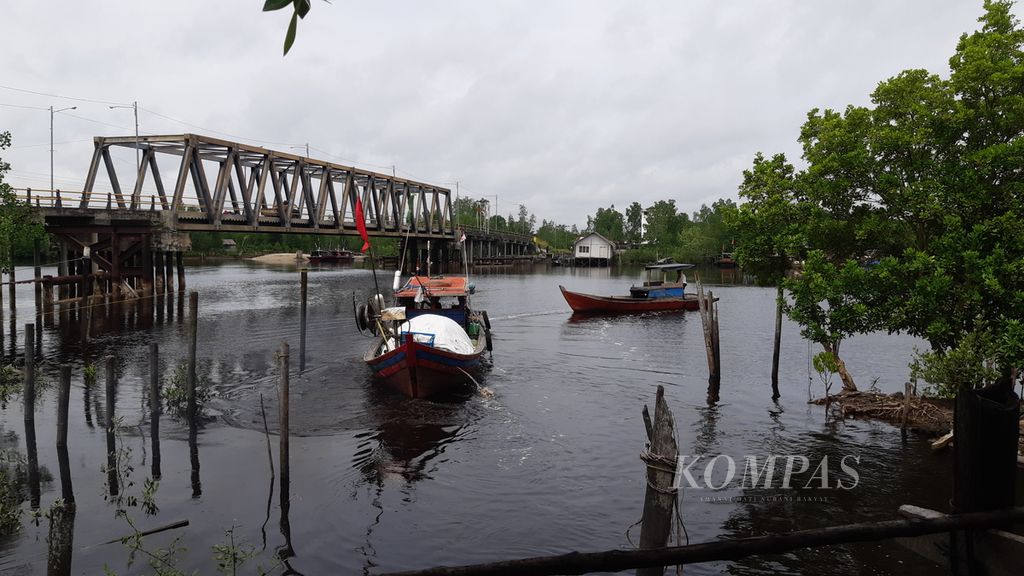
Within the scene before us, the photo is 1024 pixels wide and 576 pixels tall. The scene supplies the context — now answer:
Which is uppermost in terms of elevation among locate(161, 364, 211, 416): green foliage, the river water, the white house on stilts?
the white house on stilts

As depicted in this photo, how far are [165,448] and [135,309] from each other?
24.9 metres

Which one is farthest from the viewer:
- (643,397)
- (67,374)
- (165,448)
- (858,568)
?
(643,397)

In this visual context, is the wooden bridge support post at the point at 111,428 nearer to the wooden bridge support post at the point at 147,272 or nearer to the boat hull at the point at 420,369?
the boat hull at the point at 420,369

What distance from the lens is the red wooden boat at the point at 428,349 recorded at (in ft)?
58.9

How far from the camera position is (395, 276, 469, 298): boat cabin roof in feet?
78.4

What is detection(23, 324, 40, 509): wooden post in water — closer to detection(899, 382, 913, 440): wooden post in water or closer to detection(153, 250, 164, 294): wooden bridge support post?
detection(899, 382, 913, 440): wooden post in water

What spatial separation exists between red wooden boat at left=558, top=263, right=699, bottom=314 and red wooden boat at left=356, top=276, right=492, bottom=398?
16748 millimetres

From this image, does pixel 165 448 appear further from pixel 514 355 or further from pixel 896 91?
pixel 896 91

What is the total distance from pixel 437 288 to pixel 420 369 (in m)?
6.75

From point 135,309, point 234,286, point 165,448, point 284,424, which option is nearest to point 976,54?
point 284,424

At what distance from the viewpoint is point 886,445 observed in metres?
14.5

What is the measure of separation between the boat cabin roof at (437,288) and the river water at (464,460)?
3238 millimetres

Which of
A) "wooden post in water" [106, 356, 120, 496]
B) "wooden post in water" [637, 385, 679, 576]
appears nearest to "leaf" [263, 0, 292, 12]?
"wooden post in water" [637, 385, 679, 576]

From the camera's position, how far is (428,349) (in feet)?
58.7
